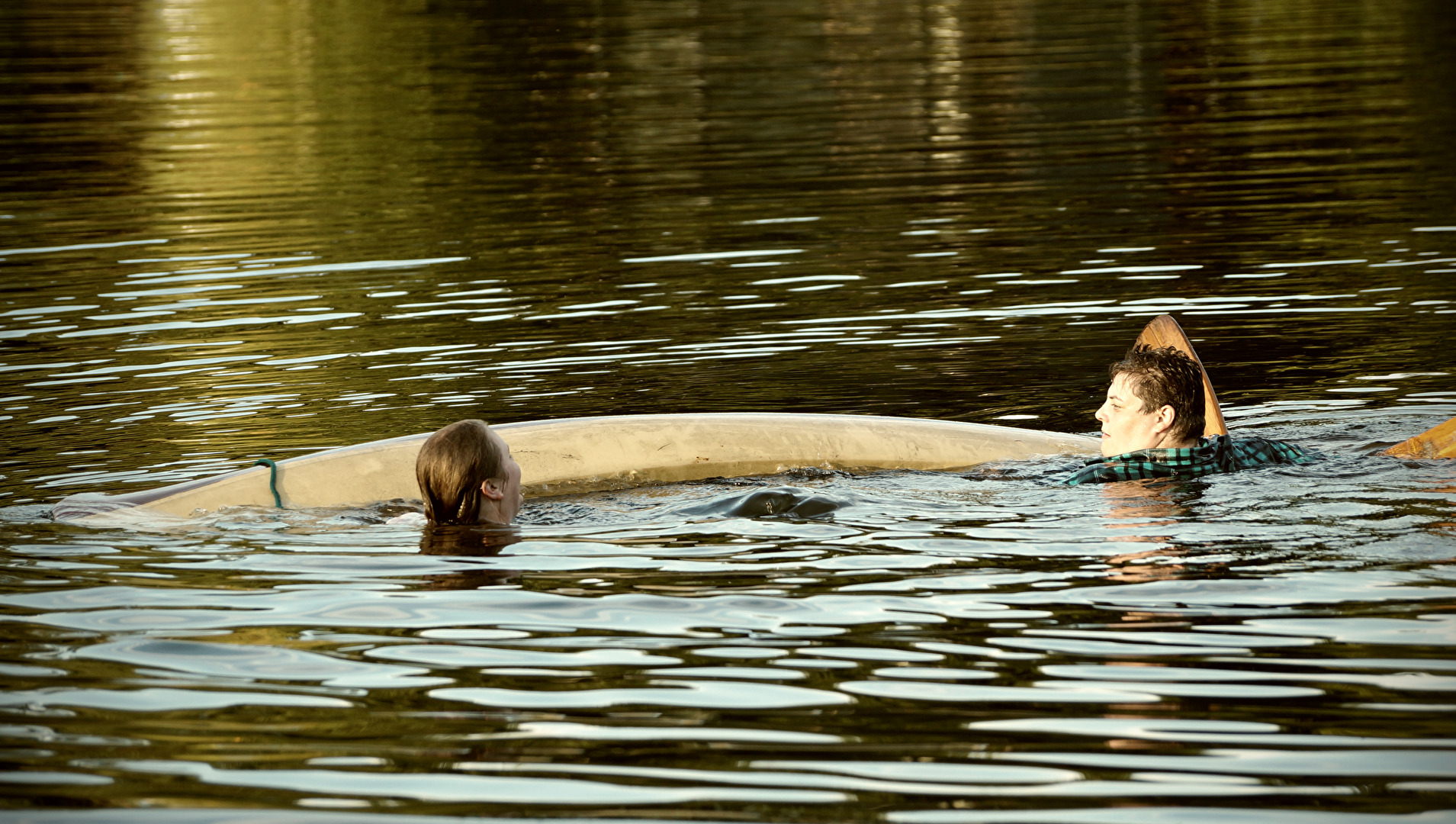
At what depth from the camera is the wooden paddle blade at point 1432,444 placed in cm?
816

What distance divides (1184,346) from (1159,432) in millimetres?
620

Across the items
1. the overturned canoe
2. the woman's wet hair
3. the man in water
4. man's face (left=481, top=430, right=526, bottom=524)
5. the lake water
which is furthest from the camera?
the overturned canoe

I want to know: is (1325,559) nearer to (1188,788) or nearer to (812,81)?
(1188,788)

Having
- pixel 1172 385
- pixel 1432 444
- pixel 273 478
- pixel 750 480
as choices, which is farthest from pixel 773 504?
pixel 1432 444

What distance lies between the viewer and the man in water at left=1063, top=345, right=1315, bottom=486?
8.27 m

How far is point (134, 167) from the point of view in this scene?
77.9ft

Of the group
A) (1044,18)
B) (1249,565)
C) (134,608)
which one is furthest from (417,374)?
(1044,18)

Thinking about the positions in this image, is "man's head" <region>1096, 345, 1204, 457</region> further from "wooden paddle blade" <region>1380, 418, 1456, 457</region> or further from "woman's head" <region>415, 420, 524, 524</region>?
"woman's head" <region>415, 420, 524, 524</region>

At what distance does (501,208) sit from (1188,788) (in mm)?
16027

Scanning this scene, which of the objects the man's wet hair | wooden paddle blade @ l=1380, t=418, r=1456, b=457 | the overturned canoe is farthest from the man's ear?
wooden paddle blade @ l=1380, t=418, r=1456, b=457

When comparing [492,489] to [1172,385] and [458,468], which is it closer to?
[458,468]

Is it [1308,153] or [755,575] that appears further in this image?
[1308,153]

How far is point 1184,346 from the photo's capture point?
28.7 feet

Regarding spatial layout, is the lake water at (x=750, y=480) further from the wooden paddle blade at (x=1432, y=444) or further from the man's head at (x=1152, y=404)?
the man's head at (x=1152, y=404)
